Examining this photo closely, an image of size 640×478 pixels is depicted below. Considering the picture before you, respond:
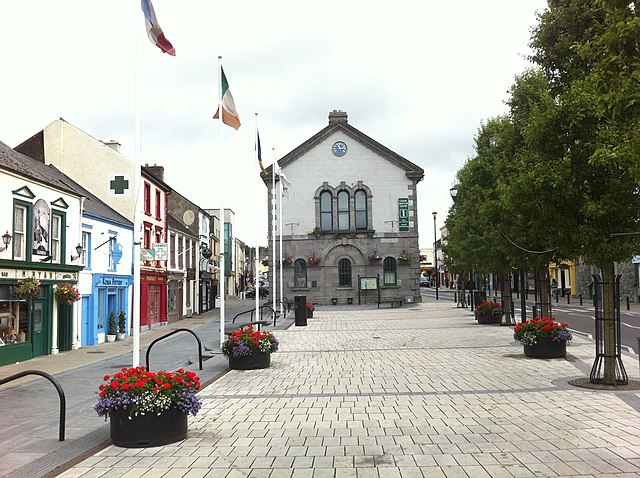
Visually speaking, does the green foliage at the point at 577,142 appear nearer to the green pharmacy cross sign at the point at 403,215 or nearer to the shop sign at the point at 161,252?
the shop sign at the point at 161,252

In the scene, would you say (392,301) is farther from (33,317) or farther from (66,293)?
(33,317)

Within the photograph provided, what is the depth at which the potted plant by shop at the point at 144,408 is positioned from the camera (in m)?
7.69

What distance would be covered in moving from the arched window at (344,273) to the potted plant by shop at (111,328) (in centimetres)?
2296

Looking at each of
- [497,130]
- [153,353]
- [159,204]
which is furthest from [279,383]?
[159,204]

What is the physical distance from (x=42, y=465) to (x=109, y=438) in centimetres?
130

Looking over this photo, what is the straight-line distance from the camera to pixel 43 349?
2059cm

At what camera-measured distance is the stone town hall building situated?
47.6m

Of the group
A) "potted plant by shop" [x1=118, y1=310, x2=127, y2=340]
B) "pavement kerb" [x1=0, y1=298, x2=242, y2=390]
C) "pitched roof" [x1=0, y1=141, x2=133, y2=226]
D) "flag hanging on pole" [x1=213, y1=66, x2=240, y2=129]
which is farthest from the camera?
"potted plant by shop" [x1=118, y1=310, x2=127, y2=340]

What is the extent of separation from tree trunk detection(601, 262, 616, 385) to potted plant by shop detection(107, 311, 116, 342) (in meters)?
21.1

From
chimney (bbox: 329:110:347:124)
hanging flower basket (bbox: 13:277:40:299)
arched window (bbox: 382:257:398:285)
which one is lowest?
hanging flower basket (bbox: 13:277:40:299)

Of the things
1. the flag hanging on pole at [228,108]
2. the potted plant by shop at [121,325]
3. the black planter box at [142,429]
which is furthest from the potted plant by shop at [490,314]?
the black planter box at [142,429]

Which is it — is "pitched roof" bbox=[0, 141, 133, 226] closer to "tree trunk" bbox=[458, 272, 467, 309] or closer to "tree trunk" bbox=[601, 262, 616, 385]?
"tree trunk" bbox=[601, 262, 616, 385]

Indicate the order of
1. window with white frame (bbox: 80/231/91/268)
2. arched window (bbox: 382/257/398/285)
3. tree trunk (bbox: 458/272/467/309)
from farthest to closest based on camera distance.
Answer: arched window (bbox: 382/257/398/285), tree trunk (bbox: 458/272/467/309), window with white frame (bbox: 80/231/91/268)

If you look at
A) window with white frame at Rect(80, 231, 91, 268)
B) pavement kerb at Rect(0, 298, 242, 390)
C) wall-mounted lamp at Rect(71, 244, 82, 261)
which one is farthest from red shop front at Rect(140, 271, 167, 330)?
wall-mounted lamp at Rect(71, 244, 82, 261)
